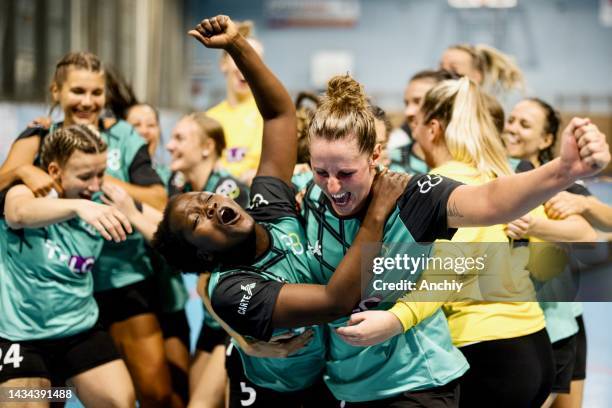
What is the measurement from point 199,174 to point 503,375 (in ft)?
6.63

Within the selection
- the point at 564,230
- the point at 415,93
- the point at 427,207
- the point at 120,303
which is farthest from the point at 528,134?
the point at 120,303

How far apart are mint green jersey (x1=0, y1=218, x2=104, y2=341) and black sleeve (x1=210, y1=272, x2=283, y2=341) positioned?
42.7 inches

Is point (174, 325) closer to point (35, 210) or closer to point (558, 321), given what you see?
point (35, 210)

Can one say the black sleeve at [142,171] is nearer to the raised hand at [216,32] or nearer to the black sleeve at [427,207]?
the raised hand at [216,32]

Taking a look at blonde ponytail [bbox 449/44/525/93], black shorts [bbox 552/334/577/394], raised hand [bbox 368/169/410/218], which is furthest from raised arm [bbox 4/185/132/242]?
blonde ponytail [bbox 449/44/525/93]

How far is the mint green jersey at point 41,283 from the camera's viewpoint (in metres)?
3.19

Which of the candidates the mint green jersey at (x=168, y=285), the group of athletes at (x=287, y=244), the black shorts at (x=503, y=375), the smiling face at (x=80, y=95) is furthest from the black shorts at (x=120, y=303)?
the black shorts at (x=503, y=375)

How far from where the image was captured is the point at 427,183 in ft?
7.50

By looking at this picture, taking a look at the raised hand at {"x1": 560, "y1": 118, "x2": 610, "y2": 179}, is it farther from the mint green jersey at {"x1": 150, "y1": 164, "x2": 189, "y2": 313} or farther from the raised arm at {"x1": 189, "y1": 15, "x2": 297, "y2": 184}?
the mint green jersey at {"x1": 150, "y1": 164, "x2": 189, "y2": 313}

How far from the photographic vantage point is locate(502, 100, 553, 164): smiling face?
3877mm

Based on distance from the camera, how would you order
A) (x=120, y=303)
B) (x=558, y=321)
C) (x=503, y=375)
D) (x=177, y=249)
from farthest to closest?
(x=120, y=303)
(x=558, y=321)
(x=503, y=375)
(x=177, y=249)

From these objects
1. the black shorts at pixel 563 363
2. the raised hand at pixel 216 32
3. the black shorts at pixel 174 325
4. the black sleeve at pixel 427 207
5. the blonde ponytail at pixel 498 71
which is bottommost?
the black shorts at pixel 174 325

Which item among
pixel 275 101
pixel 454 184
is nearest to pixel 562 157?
pixel 454 184

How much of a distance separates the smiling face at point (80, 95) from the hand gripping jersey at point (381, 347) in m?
1.60
